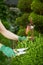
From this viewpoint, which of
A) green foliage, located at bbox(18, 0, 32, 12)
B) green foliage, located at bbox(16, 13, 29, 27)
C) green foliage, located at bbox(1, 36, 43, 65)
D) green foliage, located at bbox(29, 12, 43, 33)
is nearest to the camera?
green foliage, located at bbox(1, 36, 43, 65)

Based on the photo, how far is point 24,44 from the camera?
5684 mm

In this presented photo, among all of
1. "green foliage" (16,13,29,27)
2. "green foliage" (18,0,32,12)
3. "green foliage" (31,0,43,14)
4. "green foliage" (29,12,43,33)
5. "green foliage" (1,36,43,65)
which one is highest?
"green foliage" (1,36,43,65)

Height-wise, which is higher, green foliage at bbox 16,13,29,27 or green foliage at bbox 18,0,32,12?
green foliage at bbox 18,0,32,12

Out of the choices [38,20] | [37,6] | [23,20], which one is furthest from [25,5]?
[38,20]

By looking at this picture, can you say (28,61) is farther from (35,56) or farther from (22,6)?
(22,6)

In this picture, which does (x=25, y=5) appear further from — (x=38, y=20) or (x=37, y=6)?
(x=38, y=20)

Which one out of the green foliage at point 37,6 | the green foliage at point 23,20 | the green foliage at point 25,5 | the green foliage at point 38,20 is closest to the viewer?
the green foliage at point 38,20

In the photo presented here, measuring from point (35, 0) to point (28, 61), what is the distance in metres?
6.28

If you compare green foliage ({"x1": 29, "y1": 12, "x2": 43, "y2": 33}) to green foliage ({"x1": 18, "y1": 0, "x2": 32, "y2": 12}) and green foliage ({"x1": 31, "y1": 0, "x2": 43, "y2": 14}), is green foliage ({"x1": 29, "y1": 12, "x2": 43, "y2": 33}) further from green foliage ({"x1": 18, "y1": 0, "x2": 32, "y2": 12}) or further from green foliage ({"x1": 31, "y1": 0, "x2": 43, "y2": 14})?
green foliage ({"x1": 18, "y1": 0, "x2": 32, "y2": 12})

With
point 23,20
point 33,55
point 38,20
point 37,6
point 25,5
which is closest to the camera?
point 33,55

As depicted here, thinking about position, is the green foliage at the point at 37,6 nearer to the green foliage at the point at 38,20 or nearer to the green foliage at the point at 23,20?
the green foliage at the point at 38,20

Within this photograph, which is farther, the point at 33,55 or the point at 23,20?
the point at 23,20

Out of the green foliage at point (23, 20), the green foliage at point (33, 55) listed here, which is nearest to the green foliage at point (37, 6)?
the green foliage at point (23, 20)

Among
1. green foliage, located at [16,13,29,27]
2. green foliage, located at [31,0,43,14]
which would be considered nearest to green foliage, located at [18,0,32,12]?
green foliage, located at [16,13,29,27]
